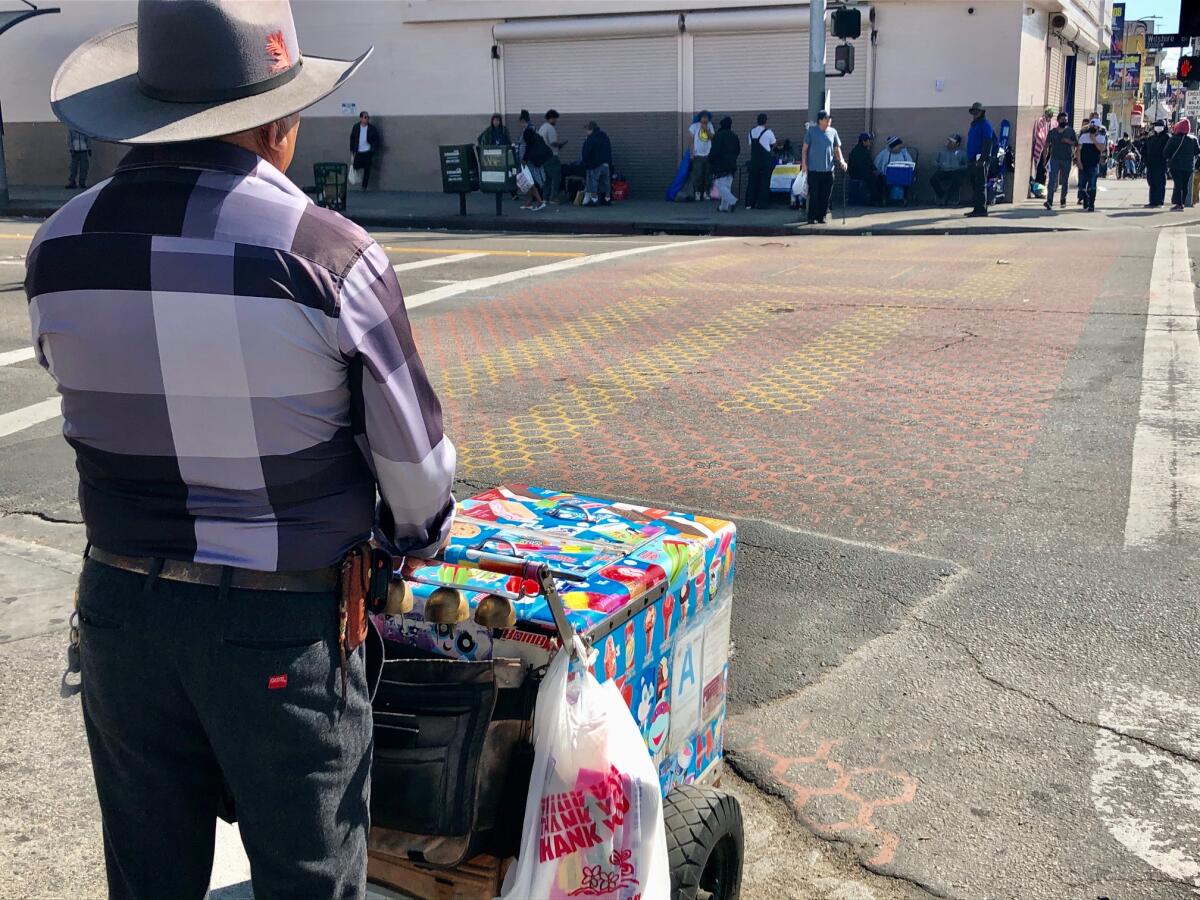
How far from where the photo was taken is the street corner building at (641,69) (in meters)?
25.0

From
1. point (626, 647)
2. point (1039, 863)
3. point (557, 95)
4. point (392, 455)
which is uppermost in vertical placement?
point (557, 95)

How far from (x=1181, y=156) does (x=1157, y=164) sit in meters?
0.54

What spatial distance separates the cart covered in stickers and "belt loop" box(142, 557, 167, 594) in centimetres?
44

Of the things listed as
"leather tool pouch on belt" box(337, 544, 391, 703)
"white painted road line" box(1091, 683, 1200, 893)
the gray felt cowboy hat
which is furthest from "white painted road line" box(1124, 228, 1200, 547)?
the gray felt cowboy hat

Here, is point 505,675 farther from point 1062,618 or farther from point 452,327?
point 452,327

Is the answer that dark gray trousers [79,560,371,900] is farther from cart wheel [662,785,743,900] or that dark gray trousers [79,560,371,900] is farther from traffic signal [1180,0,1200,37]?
traffic signal [1180,0,1200,37]

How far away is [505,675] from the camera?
2395mm

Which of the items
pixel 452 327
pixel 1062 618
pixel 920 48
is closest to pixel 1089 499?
pixel 1062 618

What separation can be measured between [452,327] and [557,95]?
17486 millimetres

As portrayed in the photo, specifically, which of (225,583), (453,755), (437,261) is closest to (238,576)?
(225,583)

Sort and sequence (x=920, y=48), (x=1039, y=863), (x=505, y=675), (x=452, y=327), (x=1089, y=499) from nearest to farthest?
(x=505, y=675) → (x=1039, y=863) → (x=1089, y=499) → (x=452, y=327) → (x=920, y=48)

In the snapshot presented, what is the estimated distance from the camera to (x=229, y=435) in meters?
1.99

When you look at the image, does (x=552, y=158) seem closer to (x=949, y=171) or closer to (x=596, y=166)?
(x=596, y=166)

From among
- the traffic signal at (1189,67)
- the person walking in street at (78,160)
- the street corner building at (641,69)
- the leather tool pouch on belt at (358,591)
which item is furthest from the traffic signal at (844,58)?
the leather tool pouch on belt at (358,591)
